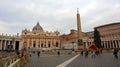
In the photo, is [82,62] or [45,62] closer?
[82,62]

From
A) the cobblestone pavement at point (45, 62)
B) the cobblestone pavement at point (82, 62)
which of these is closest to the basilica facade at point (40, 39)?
the cobblestone pavement at point (45, 62)

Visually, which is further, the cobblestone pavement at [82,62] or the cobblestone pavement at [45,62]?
the cobblestone pavement at [45,62]

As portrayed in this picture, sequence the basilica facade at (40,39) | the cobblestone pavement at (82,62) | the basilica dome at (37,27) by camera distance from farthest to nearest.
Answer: the basilica dome at (37,27) < the basilica facade at (40,39) < the cobblestone pavement at (82,62)

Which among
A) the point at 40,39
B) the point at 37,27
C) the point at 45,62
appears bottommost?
the point at 45,62

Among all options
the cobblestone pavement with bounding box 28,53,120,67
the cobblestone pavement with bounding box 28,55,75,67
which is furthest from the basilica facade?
the cobblestone pavement with bounding box 28,53,120,67

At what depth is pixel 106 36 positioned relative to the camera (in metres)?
102

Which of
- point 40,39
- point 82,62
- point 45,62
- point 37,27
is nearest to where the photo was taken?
point 82,62

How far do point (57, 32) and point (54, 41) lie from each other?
433 inches

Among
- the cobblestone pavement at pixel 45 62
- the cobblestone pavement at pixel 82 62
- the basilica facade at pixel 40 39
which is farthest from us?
the basilica facade at pixel 40 39

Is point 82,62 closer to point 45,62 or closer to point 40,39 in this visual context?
point 45,62

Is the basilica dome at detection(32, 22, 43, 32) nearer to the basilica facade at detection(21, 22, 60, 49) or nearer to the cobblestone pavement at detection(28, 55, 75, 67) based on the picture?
the basilica facade at detection(21, 22, 60, 49)

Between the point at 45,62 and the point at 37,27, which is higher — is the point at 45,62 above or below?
below

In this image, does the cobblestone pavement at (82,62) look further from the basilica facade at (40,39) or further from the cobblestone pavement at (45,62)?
the basilica facade at (40,39)

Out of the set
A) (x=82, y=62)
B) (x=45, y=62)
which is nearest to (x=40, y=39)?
(x=45, y=62)
